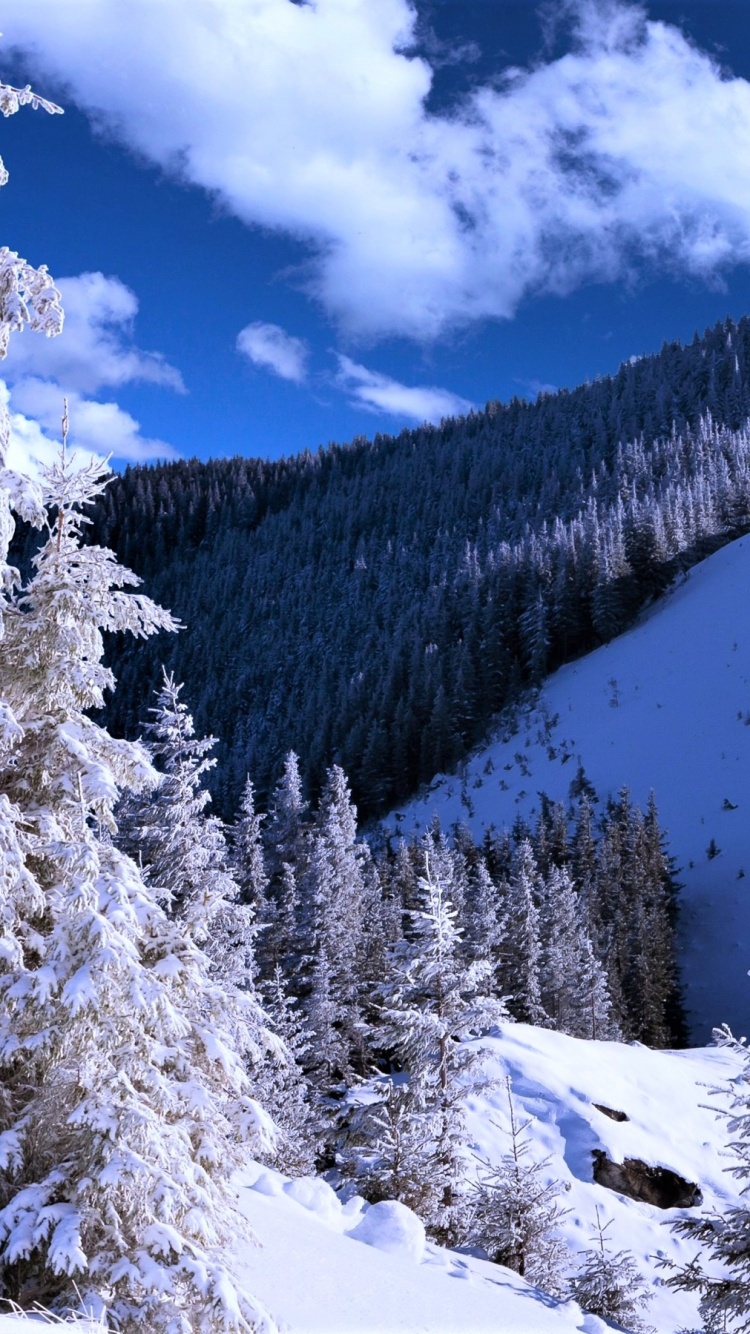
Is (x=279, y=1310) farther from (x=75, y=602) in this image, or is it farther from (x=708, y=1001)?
(x=708, y=1001)

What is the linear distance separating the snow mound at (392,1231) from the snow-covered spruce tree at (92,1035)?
421cm

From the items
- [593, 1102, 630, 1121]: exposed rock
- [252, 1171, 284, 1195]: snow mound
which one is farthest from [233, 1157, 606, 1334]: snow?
[593, 1102, 630, 1121]: exposed rock

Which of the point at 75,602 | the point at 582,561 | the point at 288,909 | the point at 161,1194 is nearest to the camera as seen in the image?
the point at 161,1194

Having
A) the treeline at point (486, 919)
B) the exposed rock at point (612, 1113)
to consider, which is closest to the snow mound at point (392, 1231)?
the exposed rock at point (612, 1113)

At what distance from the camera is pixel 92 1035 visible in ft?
19.5

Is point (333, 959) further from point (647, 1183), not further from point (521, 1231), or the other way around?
point (521, 1231)

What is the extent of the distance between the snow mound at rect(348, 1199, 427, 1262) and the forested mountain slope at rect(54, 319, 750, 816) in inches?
2698

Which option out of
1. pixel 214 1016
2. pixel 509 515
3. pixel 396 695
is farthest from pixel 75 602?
pixel 509 515

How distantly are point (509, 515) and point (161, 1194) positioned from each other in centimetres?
14524

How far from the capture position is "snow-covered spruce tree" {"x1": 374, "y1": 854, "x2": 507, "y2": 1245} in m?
14.5

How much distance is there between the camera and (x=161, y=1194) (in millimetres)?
5566

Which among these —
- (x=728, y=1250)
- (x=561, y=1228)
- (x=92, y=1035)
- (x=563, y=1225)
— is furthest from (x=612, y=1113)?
(x=92, y=1035)

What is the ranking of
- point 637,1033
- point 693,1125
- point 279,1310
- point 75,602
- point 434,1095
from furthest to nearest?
1. point 637,1033
2. point 693,1125
3. point 434,1095
4. point 279,1310
5. point 75,602

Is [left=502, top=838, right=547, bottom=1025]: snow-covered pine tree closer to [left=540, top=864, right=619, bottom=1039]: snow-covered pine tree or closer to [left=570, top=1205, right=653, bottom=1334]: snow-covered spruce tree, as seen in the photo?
[left=540, top=864, right=619, bottom=1039]: snow-covered pine tree
